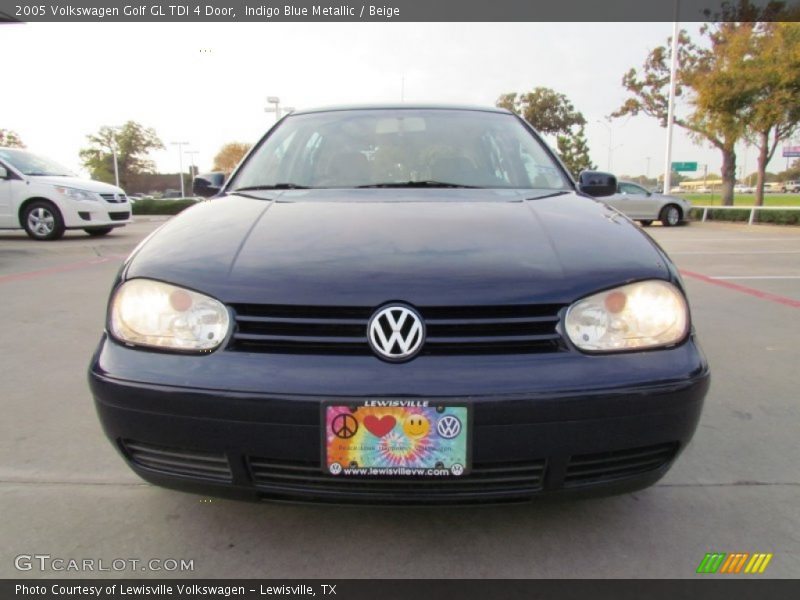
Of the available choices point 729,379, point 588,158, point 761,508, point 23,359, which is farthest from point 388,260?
point 588,158

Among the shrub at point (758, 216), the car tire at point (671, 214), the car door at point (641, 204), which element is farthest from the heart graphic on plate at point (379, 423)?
the shrub at point (758, 216)

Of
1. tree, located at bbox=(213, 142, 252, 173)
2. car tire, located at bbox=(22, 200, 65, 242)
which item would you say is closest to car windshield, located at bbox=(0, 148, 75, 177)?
car tire, located at bbox=(22, 200, 65, 242)

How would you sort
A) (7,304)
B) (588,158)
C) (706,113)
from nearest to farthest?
(7,304)
(706,113)
(588,158)

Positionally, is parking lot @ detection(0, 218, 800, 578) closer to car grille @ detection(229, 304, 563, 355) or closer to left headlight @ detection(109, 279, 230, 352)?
car grille @ detection(229, 304, 563, 355)

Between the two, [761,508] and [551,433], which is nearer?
→ [551,433]

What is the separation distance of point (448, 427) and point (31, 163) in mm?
10925

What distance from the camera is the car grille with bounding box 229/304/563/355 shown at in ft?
4.82

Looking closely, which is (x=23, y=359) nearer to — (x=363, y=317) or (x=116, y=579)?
(x=116, y=579)

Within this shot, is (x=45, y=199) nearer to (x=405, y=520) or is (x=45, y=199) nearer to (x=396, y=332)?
(x=405, y=520)

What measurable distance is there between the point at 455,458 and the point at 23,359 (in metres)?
3.17

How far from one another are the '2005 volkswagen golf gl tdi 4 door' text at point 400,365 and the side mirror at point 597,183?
1.06m

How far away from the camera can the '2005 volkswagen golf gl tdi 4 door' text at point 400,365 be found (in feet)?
4.60

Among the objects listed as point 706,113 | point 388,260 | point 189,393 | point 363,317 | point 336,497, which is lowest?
point 336,497

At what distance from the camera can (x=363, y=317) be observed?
1.48 m
